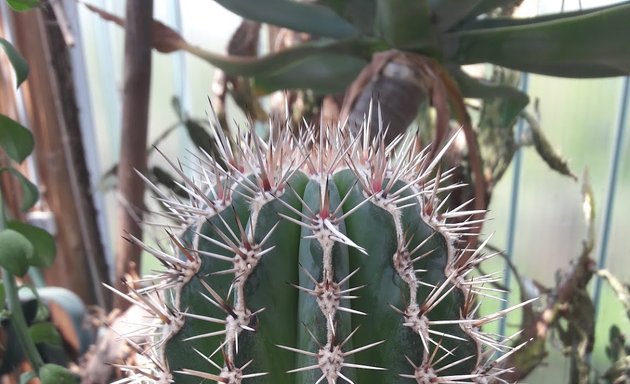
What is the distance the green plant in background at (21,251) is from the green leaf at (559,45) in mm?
373

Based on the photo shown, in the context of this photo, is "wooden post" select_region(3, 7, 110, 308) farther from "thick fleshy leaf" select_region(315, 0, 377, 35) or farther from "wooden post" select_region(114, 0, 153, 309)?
"thick fleshy leaf" select_region(315, 0, 377, 35)

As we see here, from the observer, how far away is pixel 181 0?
0.92 metres

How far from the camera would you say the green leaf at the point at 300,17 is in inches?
21.1

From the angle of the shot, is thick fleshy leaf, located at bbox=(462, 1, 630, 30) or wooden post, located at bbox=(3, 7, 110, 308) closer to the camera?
thick fleshy leaf, located at bbox=(462, 1, 630, 30)

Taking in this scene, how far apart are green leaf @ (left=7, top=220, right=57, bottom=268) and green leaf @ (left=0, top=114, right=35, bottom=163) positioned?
Result: 0.24 feet

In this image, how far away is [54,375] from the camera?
0.40 m

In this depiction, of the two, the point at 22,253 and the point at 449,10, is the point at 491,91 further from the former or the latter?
the point at 22,253

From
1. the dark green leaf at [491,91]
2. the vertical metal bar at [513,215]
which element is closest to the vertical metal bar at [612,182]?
the vertical metal bar at [513,215]

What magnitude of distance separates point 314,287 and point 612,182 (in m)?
0.80

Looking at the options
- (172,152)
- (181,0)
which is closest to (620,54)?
(181,0)

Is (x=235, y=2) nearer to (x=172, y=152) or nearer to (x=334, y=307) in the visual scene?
(x=334, y=307)

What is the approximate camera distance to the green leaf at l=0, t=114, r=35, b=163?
1.28ft

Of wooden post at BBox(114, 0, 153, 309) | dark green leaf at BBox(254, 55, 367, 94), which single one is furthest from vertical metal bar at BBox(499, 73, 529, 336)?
wooden post at BBox(114, 0, 153, 309)

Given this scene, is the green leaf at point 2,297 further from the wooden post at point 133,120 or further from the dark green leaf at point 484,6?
the dark green leaf at point 484,6
